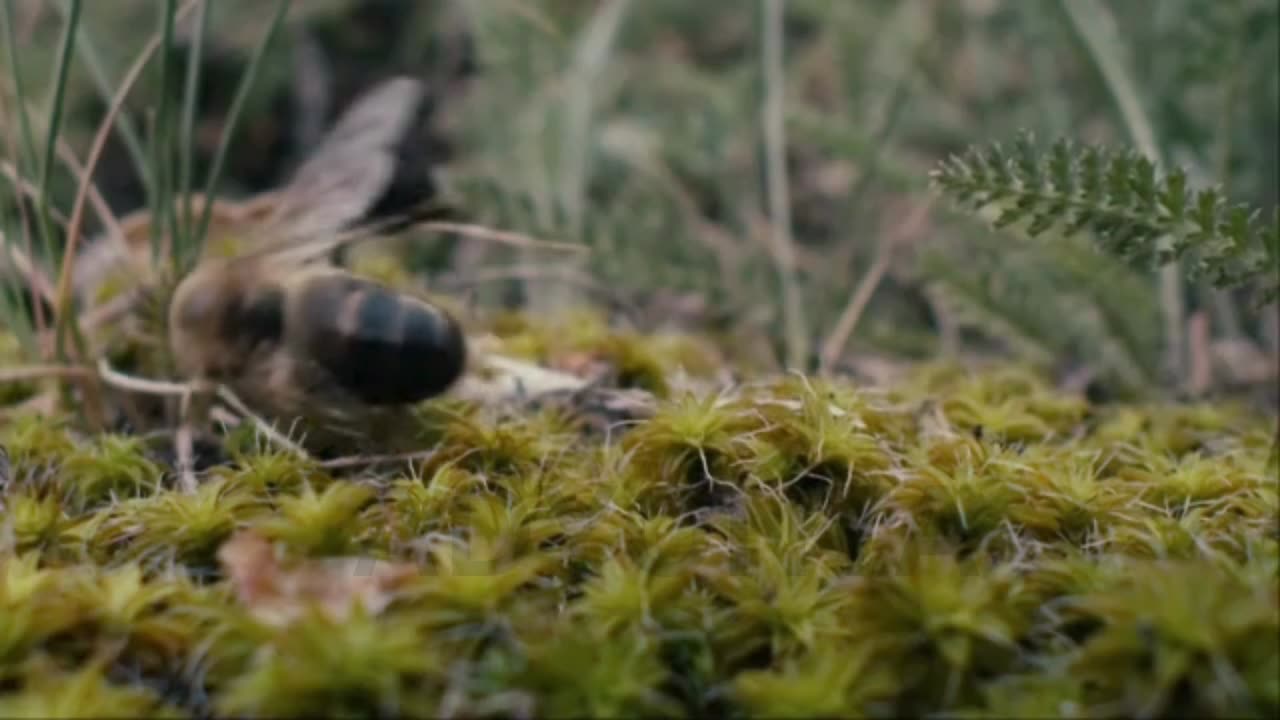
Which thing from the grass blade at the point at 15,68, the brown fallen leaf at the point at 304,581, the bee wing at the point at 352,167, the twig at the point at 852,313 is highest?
the grass blade at the point at 15,68

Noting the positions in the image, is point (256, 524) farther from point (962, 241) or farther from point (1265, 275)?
point (962, 241)

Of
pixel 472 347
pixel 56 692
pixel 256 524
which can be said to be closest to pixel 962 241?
pixel 472 347

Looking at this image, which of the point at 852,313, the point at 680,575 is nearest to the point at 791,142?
the point at 852,313

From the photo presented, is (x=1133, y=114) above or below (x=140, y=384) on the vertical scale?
above

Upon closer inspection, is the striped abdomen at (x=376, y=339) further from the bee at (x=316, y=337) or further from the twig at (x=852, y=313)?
the twig at (x=852, y=313)

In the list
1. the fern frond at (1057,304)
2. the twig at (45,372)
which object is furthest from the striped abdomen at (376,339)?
the fern frond at (1057,304)

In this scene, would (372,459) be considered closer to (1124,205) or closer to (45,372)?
(45,372)
